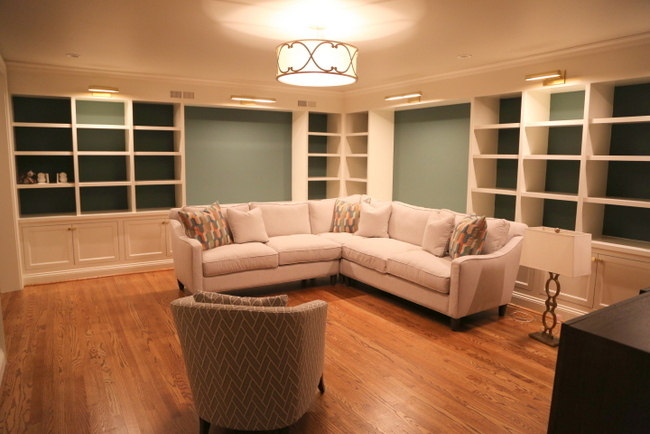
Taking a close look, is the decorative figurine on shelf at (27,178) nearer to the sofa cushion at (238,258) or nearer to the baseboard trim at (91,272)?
the baseboard trim at (91,272)

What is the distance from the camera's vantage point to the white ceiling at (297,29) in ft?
10.00

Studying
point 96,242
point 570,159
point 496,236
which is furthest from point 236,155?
point 570,159

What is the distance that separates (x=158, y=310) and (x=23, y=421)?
6.18 ft

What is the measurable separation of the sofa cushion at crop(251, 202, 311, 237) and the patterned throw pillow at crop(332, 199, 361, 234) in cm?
37

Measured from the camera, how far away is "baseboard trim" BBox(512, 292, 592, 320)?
431 centimetres

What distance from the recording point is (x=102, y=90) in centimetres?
538

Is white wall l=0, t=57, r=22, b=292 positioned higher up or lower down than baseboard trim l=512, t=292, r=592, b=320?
higher up

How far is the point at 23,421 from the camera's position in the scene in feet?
8.44

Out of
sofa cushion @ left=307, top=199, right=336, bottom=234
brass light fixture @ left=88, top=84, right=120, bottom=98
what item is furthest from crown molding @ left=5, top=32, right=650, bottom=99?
sofa cushion @ left=307, top=199, right=336, bottom=234

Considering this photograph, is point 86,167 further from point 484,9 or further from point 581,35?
point 581,35

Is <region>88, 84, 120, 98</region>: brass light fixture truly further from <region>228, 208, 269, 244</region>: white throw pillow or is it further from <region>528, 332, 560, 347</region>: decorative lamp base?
<region>528, 332, 560, 347</region>: decorative lamp base

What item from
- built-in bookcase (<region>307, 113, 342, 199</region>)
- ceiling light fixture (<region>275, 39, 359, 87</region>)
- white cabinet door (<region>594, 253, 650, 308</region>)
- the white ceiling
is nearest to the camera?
the white ceiling

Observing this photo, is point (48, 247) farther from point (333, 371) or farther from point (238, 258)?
point (333, 371)

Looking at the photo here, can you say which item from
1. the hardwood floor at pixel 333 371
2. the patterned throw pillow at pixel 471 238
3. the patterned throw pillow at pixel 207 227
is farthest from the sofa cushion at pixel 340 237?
the patterned throw pillow at pixel 471 238
